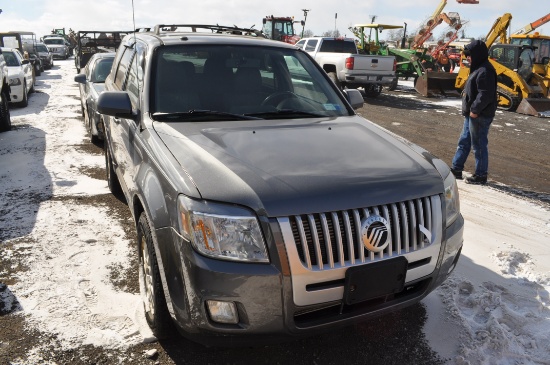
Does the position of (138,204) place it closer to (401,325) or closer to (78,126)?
(401,325)

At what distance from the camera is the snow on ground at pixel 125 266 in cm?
289

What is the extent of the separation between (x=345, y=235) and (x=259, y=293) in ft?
1.63

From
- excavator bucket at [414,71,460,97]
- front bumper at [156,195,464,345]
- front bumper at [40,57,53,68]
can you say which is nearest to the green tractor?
excavator bucket at [414,71,460,97]

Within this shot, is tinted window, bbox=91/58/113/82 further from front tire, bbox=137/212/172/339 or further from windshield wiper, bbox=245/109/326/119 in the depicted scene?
front tire, bbox=137/212/172/339

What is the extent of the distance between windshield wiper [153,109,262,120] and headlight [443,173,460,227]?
1.39 m

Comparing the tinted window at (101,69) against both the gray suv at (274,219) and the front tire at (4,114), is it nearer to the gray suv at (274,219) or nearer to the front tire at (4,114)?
the front tire at (4,114)

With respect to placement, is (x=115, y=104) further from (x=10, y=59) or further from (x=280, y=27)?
(x=280, y=27)

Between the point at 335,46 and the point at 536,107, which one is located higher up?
the point at 335,46

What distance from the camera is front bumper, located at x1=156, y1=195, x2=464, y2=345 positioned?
2107 millimetres

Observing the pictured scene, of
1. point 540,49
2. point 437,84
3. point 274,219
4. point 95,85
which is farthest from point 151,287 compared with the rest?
point 540,49

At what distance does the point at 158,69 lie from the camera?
11.1 feet

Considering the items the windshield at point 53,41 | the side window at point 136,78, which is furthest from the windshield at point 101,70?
the windshield at point 53,41

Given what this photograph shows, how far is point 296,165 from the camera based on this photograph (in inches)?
95.8

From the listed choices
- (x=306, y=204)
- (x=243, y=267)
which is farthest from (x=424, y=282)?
(x=243, y=267)
